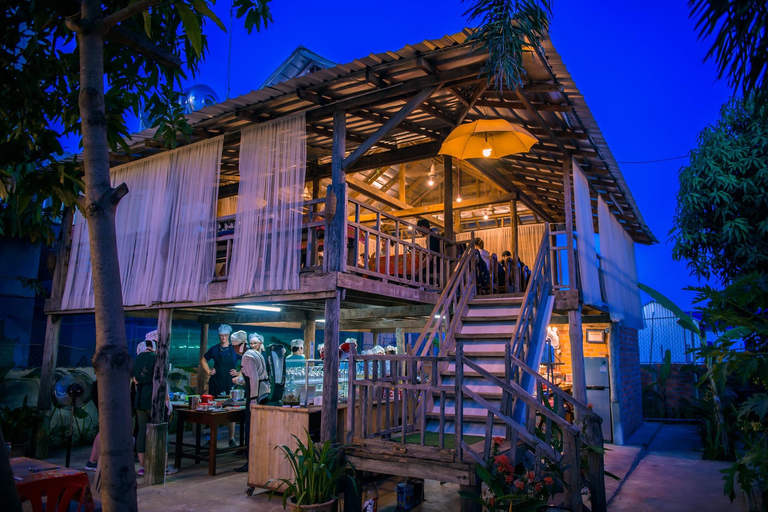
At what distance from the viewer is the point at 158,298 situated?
9125 millimetres

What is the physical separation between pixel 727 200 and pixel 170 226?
11.6m

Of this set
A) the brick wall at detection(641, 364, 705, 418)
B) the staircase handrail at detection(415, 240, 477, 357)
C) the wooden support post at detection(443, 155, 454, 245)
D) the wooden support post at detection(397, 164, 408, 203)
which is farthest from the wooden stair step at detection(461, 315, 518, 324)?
the brick wall at detection(641, 364, 705, 418)

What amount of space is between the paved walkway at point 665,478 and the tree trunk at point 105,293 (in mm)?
6837

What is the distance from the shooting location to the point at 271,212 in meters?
8.12

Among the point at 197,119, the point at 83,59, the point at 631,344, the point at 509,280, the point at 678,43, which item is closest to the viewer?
the point at 83,59

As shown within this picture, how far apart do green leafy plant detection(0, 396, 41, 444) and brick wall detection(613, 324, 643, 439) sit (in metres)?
11.9

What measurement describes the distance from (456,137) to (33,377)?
10067 millimetres

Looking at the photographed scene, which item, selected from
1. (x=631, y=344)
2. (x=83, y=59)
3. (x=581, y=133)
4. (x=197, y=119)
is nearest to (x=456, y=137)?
(x=581, y=133)

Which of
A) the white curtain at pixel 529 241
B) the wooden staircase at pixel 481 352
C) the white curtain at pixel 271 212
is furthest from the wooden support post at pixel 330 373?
the white curtain at pixel 529 241

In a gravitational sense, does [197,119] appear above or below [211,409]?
above

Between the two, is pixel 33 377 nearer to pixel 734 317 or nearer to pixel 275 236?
pixel 275 236

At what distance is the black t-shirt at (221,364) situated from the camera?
10375mm

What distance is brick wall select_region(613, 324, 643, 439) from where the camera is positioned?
12.9 metres

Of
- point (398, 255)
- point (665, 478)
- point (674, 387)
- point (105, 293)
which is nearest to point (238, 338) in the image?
point (398, 255)
